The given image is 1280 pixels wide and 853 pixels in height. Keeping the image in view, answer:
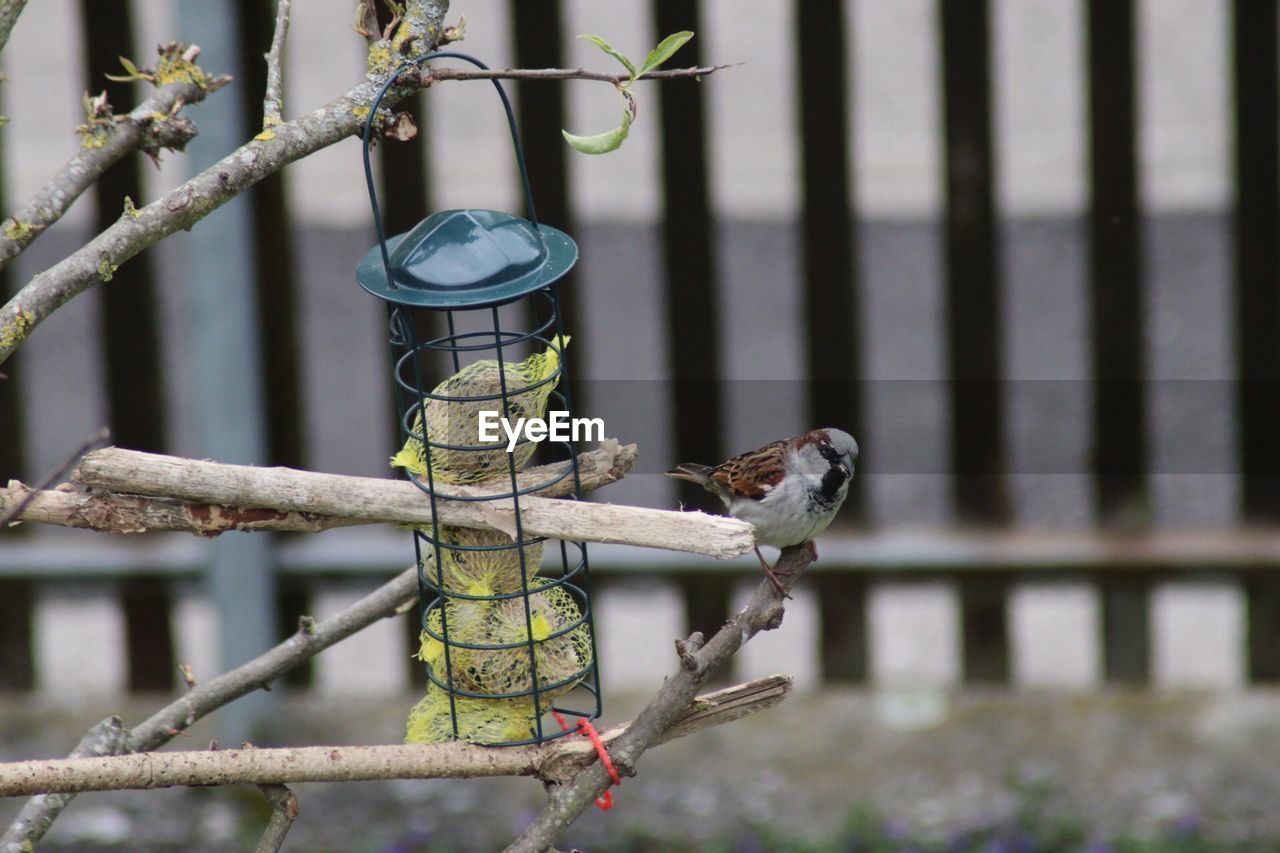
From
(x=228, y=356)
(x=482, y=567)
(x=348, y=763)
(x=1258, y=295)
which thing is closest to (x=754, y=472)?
(x=482, y=567)

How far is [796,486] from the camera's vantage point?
3.08m

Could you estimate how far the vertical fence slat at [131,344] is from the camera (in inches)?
170

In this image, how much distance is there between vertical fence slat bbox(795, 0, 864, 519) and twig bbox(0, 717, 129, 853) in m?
2.51

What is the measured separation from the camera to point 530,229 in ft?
6.75

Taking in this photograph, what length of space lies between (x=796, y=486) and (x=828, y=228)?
4.75 feet

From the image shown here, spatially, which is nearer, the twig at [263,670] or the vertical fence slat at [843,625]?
the twig at [263,670]

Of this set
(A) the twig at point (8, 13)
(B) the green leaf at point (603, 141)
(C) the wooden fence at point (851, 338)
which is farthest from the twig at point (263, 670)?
(C) the wooden fence at point (851, 338)

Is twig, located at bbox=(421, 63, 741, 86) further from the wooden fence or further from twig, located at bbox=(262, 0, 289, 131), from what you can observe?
the wooden fence

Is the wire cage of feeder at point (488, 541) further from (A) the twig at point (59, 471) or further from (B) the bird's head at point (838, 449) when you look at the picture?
(B) the bird's head at point (838, 449)

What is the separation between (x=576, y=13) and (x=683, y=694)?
345 inches

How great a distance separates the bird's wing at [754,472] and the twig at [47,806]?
1426mm

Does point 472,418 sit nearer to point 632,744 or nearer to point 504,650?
point 504,650

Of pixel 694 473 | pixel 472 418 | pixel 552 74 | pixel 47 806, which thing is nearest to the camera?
pixel 552 74

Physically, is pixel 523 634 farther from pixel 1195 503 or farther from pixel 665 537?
pixel 1195 503
